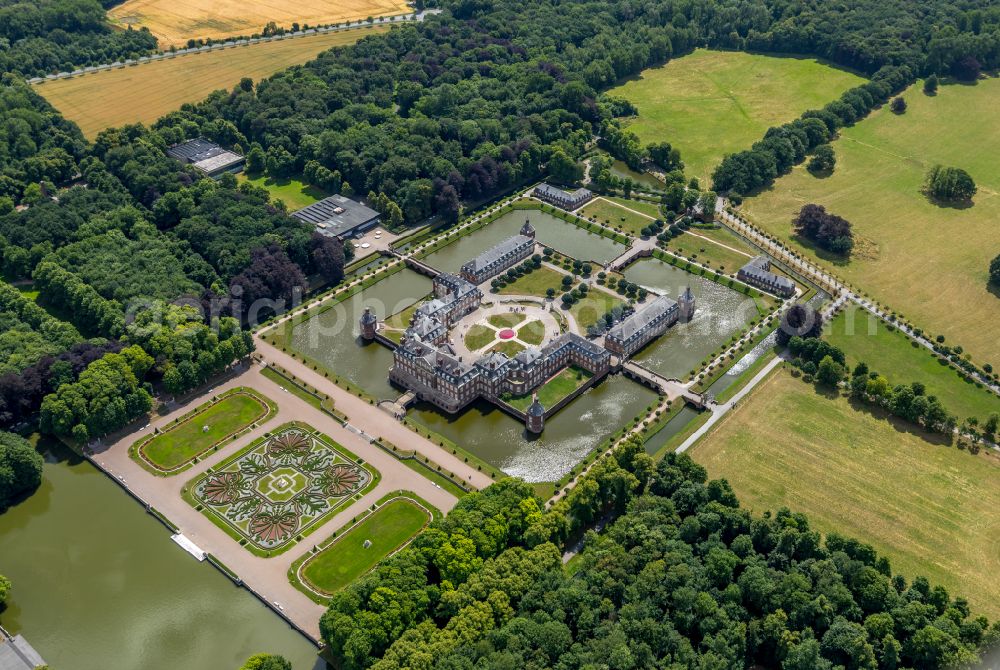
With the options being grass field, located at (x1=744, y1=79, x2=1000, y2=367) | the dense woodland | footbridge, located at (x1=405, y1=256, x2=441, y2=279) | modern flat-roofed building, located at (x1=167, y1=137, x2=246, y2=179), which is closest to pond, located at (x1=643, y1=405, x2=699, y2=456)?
the dense woodland

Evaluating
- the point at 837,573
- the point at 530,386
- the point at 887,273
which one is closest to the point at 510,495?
the point at 530,386

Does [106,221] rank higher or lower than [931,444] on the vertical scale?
higher

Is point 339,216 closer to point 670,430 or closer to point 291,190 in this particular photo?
point 291,190

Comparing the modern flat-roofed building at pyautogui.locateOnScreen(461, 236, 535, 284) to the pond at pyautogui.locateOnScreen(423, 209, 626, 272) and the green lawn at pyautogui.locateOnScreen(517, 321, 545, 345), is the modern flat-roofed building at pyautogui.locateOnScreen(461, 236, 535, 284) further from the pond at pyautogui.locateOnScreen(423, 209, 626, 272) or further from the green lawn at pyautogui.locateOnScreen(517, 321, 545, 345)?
the green lawn at pyautogui.locateOnScreen(517, 321, 545, 345)

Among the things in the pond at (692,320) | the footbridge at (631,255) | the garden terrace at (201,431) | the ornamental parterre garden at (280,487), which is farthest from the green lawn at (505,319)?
the garden terrace at (201,431)

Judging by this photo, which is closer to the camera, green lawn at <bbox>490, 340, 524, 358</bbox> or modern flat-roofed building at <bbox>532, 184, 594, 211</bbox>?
green lawn at <bbox>490, 340, 524, 358</bbox>

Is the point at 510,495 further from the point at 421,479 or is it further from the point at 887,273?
the point at 887,273
